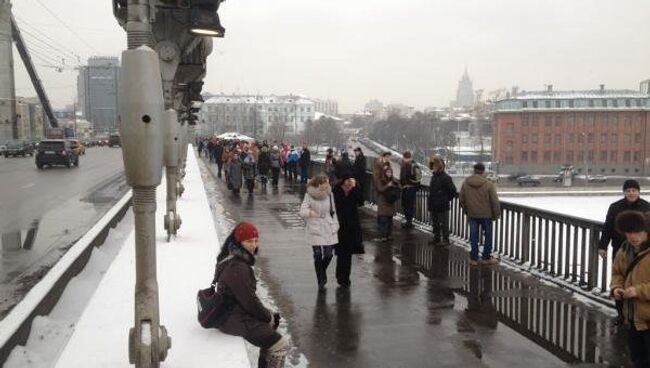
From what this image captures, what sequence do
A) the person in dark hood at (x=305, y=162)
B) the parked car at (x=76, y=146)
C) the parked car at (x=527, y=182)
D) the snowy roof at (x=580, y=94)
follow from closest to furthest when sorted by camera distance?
1. the person in dark hood at (x=305, y=162)
2. the parked car at (x=76, y=146)
3. the parked car at (x=527, y=182)
4. the snowy roof at (x=580, y=94)

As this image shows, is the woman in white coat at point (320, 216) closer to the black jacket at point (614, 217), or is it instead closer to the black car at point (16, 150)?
the black jacket at point (614, 217)

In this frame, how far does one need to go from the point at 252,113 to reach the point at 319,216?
147 meters

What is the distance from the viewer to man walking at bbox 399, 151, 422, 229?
13656 millimetres

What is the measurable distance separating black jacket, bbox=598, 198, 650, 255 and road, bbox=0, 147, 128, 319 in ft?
23.7

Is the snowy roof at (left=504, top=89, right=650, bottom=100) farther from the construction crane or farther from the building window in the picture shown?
the construction crane

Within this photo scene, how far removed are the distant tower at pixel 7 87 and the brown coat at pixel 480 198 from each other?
275 feet

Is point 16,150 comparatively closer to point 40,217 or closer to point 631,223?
point 40,217

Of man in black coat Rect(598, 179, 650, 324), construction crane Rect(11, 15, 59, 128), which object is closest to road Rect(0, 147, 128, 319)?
man in black coat Rect(598, 179, 650, 324)

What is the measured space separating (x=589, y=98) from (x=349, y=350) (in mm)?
104431

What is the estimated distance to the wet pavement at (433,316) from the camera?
594cm

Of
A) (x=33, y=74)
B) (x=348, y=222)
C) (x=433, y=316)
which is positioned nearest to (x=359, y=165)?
(x=348, y=222)

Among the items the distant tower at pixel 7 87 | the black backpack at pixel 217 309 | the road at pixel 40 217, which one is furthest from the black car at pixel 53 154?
the distant tower at pixel 7 87

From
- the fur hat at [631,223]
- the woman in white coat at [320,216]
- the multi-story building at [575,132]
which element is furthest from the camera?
the multi-story building at [575,132]

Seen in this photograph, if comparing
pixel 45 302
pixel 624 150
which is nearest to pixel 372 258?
pixel 45 302
